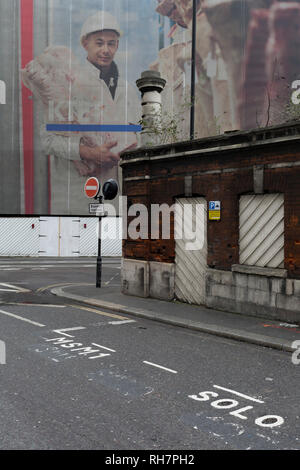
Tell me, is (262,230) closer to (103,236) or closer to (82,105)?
(103,236)

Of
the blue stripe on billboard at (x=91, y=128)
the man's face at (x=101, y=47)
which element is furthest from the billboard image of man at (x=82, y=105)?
the blue stripe on billboard at (x=91, y=128)

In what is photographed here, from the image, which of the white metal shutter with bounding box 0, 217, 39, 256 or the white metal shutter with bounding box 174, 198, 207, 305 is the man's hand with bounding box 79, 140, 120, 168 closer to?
the white metal shutter with bounding box 0, 217, 39, 256

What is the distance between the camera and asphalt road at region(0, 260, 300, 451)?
4.44m

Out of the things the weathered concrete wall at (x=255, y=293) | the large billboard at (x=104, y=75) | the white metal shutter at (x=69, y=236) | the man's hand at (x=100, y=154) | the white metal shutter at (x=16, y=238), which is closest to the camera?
the weathered concrete wall at (x=255, y=293)

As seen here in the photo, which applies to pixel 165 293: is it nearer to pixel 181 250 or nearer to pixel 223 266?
pixel 181 250

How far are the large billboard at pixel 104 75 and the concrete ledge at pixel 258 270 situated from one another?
21231 millimetres

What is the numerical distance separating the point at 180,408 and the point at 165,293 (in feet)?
23.2

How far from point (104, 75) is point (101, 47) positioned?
2039 mm

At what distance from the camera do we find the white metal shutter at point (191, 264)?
1145cm

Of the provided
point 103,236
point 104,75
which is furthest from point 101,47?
point 103,236

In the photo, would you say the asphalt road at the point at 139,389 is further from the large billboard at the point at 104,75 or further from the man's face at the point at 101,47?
the man's face at the point at 101,47

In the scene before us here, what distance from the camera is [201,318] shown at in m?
9.99

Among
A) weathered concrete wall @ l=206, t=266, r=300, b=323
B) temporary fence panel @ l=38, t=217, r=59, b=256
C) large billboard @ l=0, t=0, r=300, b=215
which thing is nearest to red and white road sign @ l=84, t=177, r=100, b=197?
weathered concrete wall @ l=206, t=266, r=300, b=323

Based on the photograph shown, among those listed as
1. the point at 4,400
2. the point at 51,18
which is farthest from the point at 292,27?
the point at 4,400
